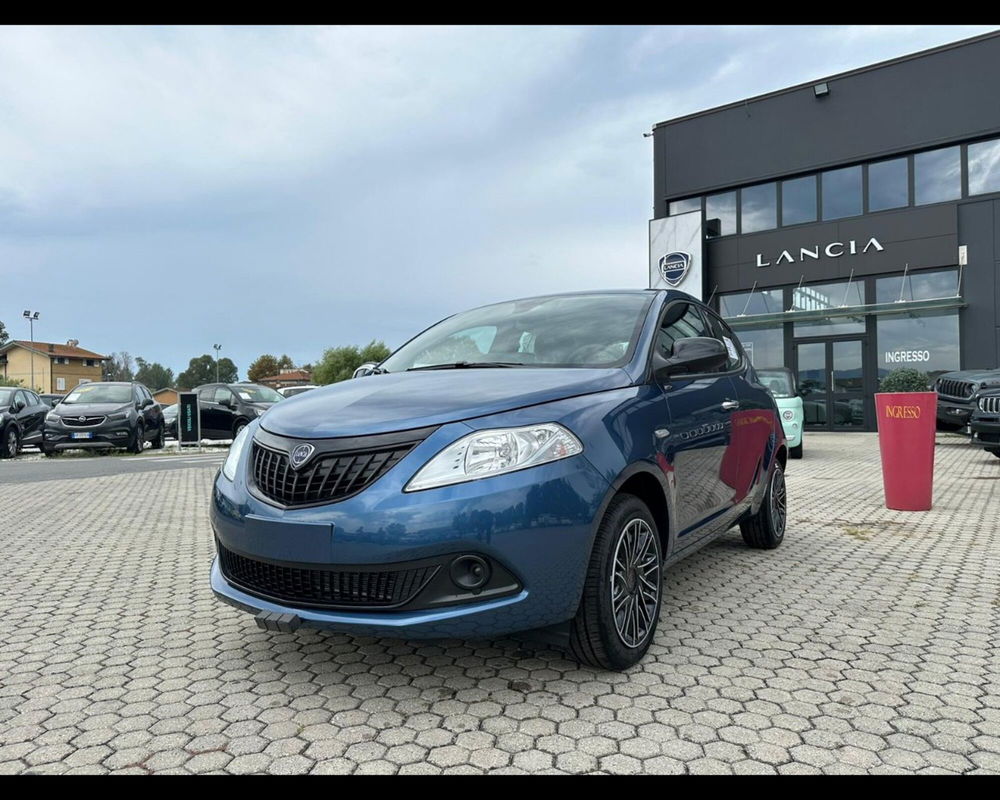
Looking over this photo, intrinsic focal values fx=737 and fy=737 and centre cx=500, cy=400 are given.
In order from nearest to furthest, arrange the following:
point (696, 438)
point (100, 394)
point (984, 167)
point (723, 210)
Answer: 1. point (696, 438)
2. point (100, 394)
3. point (984, 167)
4. point (723, 210)

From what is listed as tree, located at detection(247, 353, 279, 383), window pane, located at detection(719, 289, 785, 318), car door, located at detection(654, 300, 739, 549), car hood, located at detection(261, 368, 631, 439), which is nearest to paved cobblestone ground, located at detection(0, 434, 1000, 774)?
car door, located at detection(654, 300, 739, 549)

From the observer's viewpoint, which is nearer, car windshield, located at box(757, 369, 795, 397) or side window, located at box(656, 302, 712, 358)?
side window, located at box(656, 302, 712, 358)

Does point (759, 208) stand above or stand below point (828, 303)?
above

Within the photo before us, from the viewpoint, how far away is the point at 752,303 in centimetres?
2186

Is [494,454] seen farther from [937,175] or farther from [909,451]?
[937,175]

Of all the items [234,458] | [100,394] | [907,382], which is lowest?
[907,382]

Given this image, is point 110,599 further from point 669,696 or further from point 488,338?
point 669,696

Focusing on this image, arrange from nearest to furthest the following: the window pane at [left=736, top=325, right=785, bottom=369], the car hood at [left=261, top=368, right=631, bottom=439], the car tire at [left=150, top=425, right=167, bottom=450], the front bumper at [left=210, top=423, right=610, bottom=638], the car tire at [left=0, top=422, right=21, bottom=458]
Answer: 1. the front bumper at [left=210, top=423, right=610, bottom=638]
2. the car hood at [left=261, top=368, right=631, bottom=439]
3. the car tire at [left=0, top=422, right=21, bottom=458]
4. the car tire at [left=150, top=425, right=167, bottom=450]
5. the window pane at [left=736, top=325, right=785, bottom=369]

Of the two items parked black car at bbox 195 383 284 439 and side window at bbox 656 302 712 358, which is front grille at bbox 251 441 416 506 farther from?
parked black car at bbox 195 383 284 439

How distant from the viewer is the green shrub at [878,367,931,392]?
1706 centimetres

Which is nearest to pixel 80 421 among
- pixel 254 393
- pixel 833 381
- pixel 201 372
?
pixel 254 393

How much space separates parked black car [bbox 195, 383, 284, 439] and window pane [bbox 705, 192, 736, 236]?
14142 mm

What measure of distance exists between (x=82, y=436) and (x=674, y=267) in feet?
Answer: 54.7

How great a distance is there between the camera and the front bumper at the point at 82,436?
15133 mm
